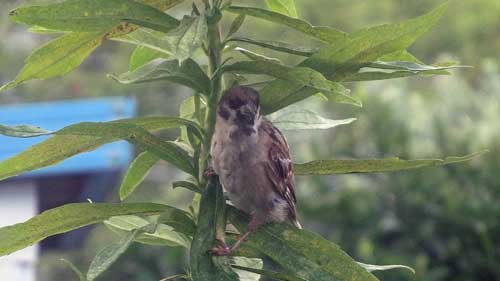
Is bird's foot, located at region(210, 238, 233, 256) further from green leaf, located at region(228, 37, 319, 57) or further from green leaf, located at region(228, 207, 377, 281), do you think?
green leaf, located at region(228, 37, 319, 57)

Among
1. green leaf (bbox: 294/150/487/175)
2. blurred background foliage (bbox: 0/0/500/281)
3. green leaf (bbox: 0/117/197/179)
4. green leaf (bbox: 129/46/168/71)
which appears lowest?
blurred background foliage (bbox: 0/0/500/281)

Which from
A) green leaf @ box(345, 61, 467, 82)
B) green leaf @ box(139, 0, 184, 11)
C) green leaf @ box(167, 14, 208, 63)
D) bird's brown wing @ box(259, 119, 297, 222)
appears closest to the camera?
green leaf @ box(167, 14, 208, 63)

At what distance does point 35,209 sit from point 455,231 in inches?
129

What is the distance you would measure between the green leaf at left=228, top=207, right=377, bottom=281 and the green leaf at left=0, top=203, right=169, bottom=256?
0.80 feet

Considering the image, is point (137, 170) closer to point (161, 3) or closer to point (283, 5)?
point (161, 3)

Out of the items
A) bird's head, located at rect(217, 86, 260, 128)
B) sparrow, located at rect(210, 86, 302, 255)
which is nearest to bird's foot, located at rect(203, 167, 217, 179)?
sparrow, located at rect(210, 86, 302, 255)

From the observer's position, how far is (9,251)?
5.92 ft

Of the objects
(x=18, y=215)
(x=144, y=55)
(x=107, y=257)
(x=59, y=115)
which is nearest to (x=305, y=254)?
(x=107, y=257)

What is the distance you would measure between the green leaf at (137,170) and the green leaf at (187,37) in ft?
1.16

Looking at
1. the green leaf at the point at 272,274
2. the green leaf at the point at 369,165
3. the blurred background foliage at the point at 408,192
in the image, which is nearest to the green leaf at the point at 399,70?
the green leaf at the point at 369,165

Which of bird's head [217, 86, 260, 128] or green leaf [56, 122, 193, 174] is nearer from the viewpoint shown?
green leaf [56, 122, 193, 174]

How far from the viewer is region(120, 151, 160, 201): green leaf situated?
1.98 meters

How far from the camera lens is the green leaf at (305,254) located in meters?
1.71

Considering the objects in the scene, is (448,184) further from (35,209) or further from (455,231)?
(35,209)
